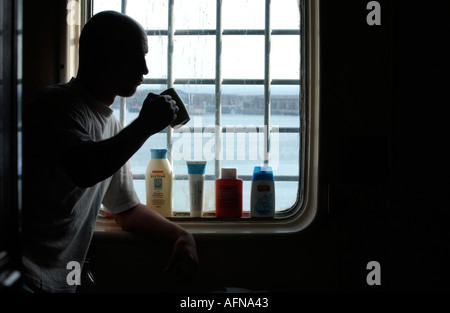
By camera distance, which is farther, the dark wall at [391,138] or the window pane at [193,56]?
the window pane at [193,56]

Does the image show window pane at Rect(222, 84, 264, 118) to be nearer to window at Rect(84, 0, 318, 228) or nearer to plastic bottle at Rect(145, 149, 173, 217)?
window at Rect(84, 0, 318, 228)

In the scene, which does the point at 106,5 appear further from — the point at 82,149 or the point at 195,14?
the point at 82,149

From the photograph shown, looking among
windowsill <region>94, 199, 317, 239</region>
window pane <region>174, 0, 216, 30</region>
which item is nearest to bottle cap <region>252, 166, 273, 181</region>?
windowsill <region>94, 199, 317, 239</region>

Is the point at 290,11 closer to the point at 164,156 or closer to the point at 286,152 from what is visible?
the point at 286,152

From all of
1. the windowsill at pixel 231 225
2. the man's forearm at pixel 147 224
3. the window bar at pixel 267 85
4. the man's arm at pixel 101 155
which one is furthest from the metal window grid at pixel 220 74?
the man's arm at pixel 101 155

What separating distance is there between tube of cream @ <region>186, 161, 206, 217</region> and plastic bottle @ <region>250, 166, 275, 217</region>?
0.55 feet

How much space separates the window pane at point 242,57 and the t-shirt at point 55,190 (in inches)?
19.1

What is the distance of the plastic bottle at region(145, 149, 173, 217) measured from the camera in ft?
4.28

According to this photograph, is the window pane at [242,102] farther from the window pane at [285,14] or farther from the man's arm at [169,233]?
the man's arm at [169,233]

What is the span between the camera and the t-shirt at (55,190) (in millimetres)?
853

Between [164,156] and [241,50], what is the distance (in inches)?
17.4

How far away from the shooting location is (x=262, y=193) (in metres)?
1.30
